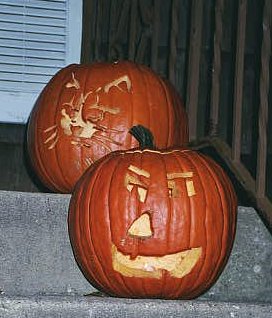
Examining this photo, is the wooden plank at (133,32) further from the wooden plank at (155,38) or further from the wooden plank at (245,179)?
the wooden plank at (245,179)

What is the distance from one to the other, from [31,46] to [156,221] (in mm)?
1520

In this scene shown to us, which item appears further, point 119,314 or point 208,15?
point 208,15

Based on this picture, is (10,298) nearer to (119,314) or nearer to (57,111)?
(119,314)

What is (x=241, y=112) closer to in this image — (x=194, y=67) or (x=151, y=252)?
(x=194, y=67)

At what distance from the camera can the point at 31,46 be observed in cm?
294

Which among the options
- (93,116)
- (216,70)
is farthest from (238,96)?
(93,116)

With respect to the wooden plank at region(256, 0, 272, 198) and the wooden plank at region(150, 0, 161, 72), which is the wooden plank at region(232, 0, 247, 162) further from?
the wooden plank at region(150, 0, 161, 72)

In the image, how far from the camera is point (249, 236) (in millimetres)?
1940

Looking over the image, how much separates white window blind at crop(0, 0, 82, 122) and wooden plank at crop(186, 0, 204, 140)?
2.56ft

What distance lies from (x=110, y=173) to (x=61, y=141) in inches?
14.5

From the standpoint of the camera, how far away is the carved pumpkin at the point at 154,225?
1.62 metres

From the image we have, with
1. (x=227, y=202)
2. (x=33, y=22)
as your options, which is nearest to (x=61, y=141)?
(x=227, y=202)

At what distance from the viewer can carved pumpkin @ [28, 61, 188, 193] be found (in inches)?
78.7

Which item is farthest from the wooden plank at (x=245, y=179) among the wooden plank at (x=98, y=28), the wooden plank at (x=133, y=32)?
the wooden plank at (x=98, y=28)
